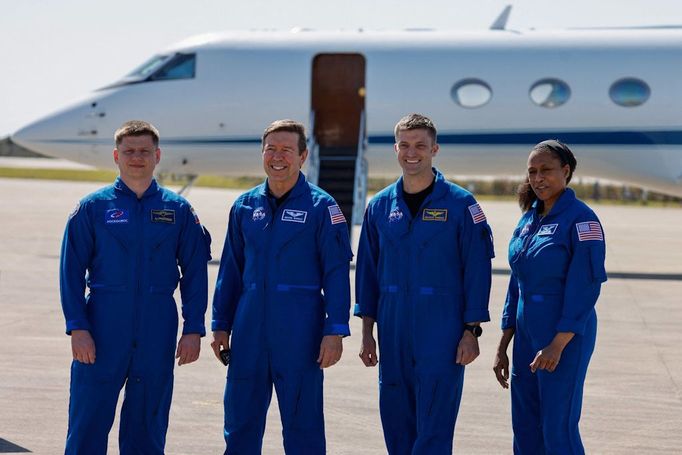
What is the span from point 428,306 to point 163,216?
4.60 ft

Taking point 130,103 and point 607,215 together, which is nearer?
point 130,103

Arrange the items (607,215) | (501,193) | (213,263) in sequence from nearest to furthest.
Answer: (213,263), (607,215), (501,193)

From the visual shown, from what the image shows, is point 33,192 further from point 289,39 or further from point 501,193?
point 289,39

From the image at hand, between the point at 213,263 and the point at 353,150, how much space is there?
386 centimetres

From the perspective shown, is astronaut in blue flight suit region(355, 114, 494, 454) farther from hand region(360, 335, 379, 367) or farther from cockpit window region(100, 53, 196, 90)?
cockpit window region(100, 53, 196, 90)

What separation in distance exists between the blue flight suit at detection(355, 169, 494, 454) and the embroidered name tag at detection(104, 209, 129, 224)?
4.28 feet

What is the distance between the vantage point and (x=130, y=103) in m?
17.8

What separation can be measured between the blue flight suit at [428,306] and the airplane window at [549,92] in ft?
39.4

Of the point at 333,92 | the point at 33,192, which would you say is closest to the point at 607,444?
the point at 333,92

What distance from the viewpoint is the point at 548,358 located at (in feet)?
17.4

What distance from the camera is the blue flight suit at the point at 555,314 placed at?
5316 millimetres

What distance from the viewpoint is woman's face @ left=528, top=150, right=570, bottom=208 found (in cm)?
555

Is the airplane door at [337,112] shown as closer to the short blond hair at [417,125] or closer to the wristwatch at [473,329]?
the short blond hair at [417,125]

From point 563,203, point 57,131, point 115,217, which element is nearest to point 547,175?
point 563,203
